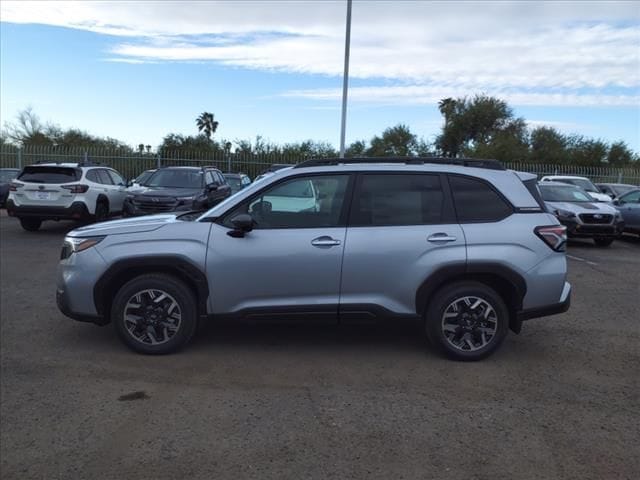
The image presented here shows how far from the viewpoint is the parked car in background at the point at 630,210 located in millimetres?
15523

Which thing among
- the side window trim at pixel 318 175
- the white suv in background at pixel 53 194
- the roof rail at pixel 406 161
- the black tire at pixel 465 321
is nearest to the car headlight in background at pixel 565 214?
the roof rail at pixel 406 161

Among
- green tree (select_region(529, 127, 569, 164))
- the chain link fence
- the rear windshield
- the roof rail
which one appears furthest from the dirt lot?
green tree (select_region(529, 127, 569, 164))

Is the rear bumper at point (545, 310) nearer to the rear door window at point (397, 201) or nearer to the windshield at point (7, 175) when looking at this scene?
the rear door window at point (397, 201)

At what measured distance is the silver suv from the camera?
5227 mm

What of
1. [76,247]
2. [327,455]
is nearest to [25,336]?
[76,247]

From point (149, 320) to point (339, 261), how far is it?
71.0 inches

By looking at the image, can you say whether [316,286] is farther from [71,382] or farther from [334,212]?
[71,382]

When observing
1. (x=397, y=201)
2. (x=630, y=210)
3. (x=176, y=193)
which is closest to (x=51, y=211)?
(x=176, y=193)

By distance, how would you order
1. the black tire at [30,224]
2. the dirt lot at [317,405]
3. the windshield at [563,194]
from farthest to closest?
the windshield at [563,194]
the black tire at [30,224]
the dirt lot at [317,405]

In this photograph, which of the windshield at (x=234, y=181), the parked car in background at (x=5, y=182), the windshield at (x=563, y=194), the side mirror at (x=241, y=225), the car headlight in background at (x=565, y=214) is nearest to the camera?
the side mirror at (x=241, y=225)

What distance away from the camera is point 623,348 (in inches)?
231

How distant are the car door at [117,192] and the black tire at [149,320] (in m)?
10.8

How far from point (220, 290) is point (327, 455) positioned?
81.5 inches

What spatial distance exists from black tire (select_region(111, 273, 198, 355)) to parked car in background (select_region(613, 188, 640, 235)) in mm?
13889
